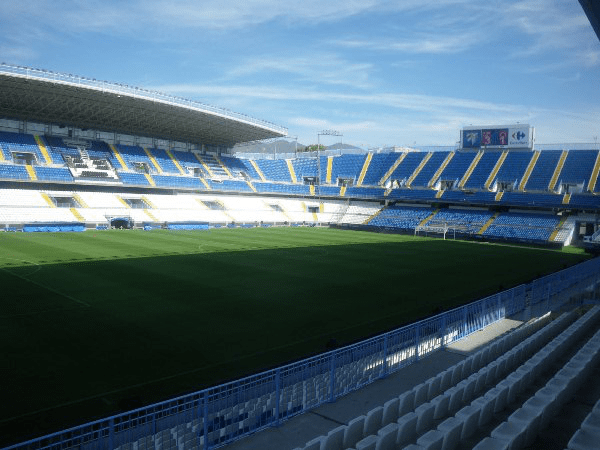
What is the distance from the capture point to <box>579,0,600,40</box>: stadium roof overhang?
6832 millimetres

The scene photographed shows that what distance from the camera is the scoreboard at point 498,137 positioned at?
53.4 m

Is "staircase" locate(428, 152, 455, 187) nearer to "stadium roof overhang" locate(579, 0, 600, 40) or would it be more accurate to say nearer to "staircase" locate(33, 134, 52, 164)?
"staircase" locate(33, 134, 52, 164)

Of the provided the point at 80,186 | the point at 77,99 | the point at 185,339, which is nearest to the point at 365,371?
the point at 185,339

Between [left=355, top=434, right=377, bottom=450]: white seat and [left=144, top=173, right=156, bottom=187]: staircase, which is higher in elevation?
[left=144, top=173, right=156, bottom=187]: staircase

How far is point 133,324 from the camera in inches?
527

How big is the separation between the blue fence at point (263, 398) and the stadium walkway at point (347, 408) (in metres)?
0.15

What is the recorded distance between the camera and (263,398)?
24.8 ft

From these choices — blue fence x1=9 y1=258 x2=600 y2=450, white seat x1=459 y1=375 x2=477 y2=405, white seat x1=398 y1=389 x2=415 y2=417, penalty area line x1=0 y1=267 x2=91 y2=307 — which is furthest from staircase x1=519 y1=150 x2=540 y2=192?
white seat x1=398 y1=389 x2=415 y2=417

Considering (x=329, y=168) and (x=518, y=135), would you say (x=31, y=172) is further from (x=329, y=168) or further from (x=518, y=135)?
(x=518, y=135)

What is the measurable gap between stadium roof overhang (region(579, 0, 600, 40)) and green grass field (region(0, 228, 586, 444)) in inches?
345

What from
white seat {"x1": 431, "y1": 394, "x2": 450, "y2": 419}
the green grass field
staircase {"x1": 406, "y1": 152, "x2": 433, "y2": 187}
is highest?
staircase {"x1": 406, "y1": 152, "x2": 433, "y2": 187}

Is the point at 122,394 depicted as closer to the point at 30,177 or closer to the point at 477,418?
the point at 477,418

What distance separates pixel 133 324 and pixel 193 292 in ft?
13.6

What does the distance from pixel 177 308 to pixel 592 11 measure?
42.7 ft
